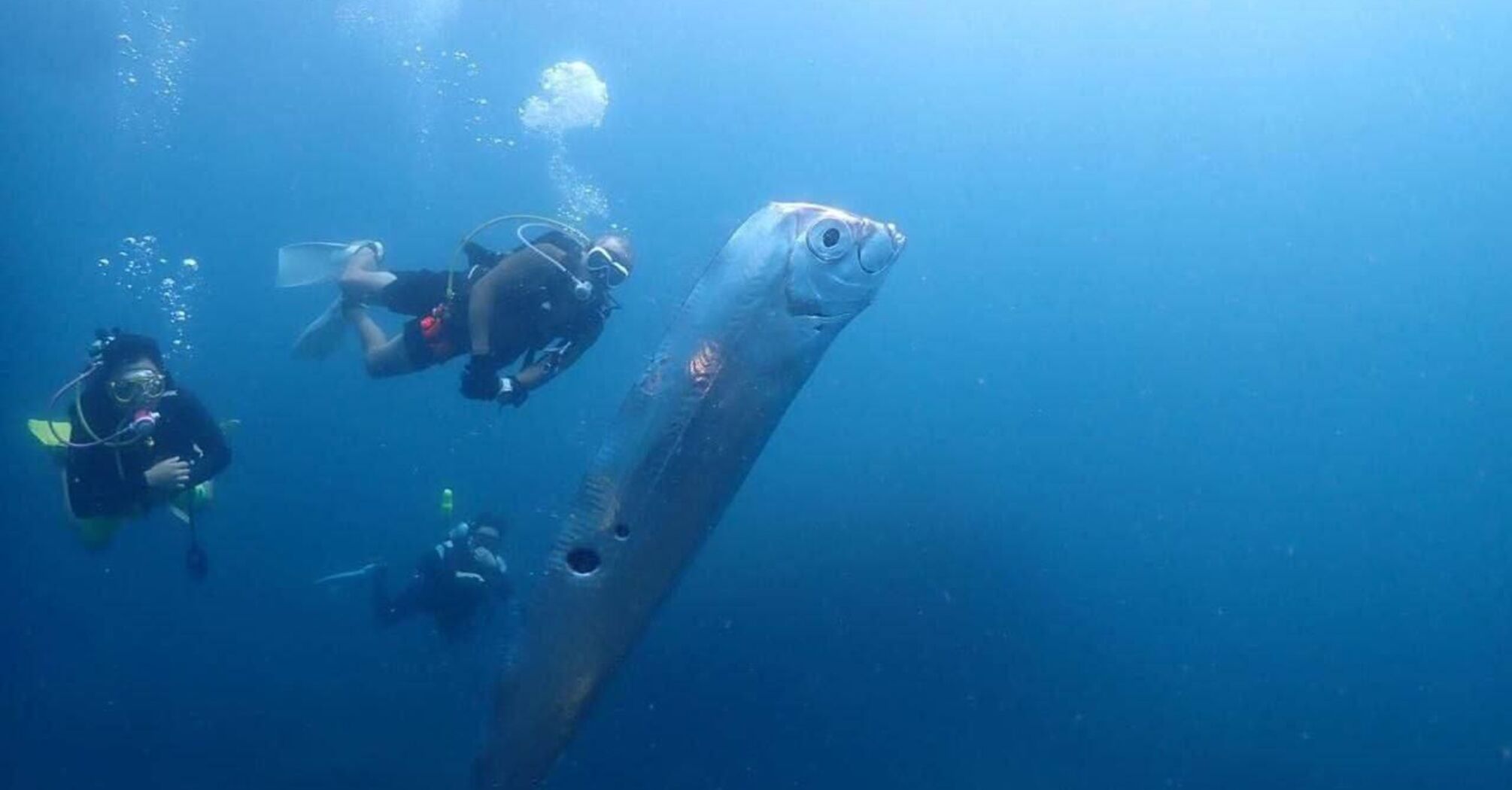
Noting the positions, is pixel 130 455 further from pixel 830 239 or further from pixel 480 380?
pixel 830 239

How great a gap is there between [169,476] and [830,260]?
568 centimetres

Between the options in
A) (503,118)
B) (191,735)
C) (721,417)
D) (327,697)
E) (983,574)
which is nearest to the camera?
(721,417)

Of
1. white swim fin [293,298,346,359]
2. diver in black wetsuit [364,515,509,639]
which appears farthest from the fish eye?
diver in black wetsuit [364,515,509,639]

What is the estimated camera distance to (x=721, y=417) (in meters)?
3.49

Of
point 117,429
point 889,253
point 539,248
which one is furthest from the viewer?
point 117,429

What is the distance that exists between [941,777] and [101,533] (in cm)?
1275

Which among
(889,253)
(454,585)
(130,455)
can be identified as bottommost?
(454,585)

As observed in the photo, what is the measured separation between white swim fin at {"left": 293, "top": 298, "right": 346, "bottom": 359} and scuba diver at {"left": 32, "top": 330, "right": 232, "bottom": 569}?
1429mm

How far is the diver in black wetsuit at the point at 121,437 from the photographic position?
6637mm

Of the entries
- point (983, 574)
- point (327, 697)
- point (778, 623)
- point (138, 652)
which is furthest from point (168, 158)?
point (983, 574)

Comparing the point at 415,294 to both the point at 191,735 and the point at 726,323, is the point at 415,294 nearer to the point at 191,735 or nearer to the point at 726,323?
the point at 726,323

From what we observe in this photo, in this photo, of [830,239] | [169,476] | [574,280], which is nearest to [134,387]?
[169,476]

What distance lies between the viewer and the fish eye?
3.64 m

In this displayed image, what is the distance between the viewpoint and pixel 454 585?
1002 centimetres
